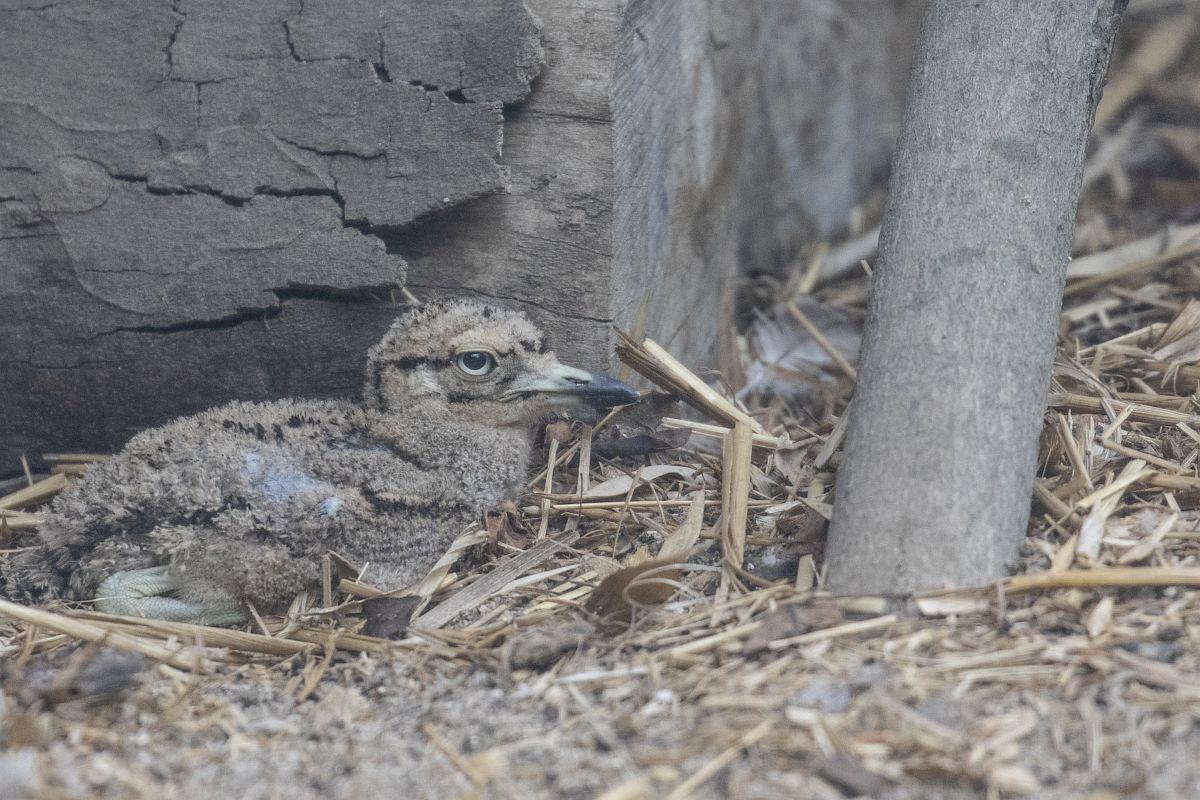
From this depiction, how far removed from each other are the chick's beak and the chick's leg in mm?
1214

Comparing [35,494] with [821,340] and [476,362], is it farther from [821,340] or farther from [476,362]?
[821,340]

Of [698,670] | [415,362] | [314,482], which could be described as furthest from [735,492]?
[314,482]

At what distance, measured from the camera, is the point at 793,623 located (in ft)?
11.0

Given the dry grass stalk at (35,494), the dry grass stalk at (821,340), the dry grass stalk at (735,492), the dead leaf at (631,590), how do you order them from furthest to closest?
the dry grass stalk at (821,340) < the dry grass stalk at (35,494) < the dry grass stalk at (735,492) < the dead leaf at (631,590)

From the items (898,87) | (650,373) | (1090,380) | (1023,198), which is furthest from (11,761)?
(898,87)

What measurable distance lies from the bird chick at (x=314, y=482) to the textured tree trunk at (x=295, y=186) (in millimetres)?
253

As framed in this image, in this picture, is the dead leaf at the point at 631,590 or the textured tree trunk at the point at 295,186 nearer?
the dead leaf at the point at 631,590

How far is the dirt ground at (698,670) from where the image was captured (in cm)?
292

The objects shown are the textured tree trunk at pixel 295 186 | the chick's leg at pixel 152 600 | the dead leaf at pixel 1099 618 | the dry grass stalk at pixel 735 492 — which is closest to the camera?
the dead leaf at pixel 1099 618

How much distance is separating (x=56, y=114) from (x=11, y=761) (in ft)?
7.96

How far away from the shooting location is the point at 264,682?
3.62m

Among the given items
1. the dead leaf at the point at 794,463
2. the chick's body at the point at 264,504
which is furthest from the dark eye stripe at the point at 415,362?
the dead leaf at the point at 794,463

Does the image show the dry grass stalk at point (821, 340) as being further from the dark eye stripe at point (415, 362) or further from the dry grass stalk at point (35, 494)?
the dry grass stalk at point (35, 494)

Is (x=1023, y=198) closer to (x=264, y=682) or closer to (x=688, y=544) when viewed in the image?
(x=688, y=544)
